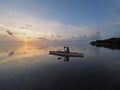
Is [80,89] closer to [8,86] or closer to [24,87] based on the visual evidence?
[24,87]

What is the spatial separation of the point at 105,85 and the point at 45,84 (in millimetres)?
7311

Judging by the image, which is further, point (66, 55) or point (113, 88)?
point (66, 55)

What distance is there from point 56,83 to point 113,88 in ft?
22.0

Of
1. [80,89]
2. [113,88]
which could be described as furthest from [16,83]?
[113,88]

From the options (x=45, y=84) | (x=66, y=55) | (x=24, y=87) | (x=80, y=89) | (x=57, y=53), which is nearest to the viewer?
(x=80, y=89)

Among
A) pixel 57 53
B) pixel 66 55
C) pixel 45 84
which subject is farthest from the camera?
pixel 57 53

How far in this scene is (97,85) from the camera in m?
14.5

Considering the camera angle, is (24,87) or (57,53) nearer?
(24,87)

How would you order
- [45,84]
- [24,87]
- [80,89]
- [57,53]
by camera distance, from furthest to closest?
[57,53]
[45,84]
[24,87]
[80,89]

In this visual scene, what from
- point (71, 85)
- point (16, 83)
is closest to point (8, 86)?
point (16, 83)

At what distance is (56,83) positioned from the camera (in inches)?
605

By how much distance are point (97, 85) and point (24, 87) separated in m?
8.73

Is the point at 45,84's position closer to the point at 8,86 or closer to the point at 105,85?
the point at 8,86

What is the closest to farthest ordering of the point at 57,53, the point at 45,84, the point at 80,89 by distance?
the point at 80,89 < the point at 45,84 < the point at 57,53
